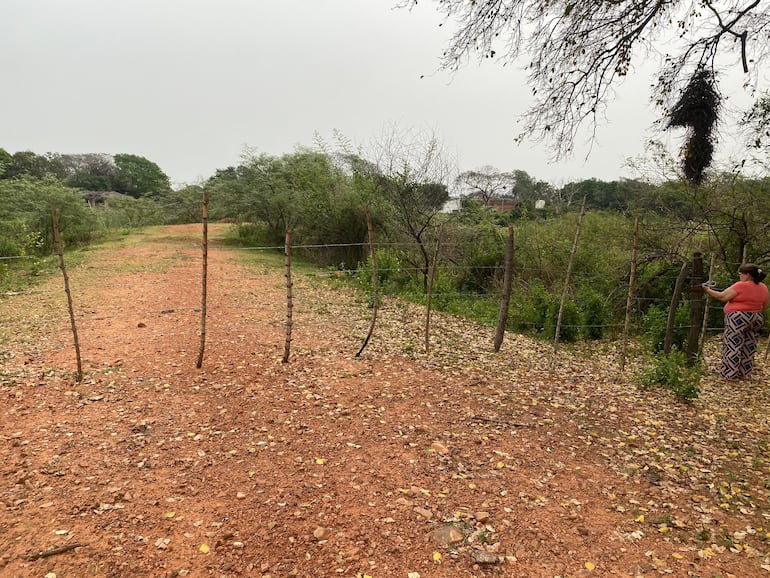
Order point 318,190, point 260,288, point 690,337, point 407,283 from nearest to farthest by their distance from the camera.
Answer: point 690,337
point 260,288
point 407,283
point 318,190

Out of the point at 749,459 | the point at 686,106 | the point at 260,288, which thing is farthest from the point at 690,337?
the point at 260,288

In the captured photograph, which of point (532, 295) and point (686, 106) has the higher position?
point (686, 106)

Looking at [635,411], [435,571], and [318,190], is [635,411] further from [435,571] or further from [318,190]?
[318,190]

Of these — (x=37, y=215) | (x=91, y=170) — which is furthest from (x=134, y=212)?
(x=91, y=170)

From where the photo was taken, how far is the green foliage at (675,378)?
4.30m

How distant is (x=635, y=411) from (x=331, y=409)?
9.36ft

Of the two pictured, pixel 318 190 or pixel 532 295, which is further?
pixel 318 190

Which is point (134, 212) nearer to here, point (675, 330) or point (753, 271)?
point (675, 330)

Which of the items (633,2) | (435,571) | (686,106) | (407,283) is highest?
(633,2)

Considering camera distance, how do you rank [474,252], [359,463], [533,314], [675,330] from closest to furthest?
[359,463] → [675,330] → [533,314] → [474,252]

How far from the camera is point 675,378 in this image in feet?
14.5

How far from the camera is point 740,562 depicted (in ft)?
7.57

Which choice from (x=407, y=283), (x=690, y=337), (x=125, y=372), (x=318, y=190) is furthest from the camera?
(x=318, y=190)

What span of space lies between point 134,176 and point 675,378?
46.1m
